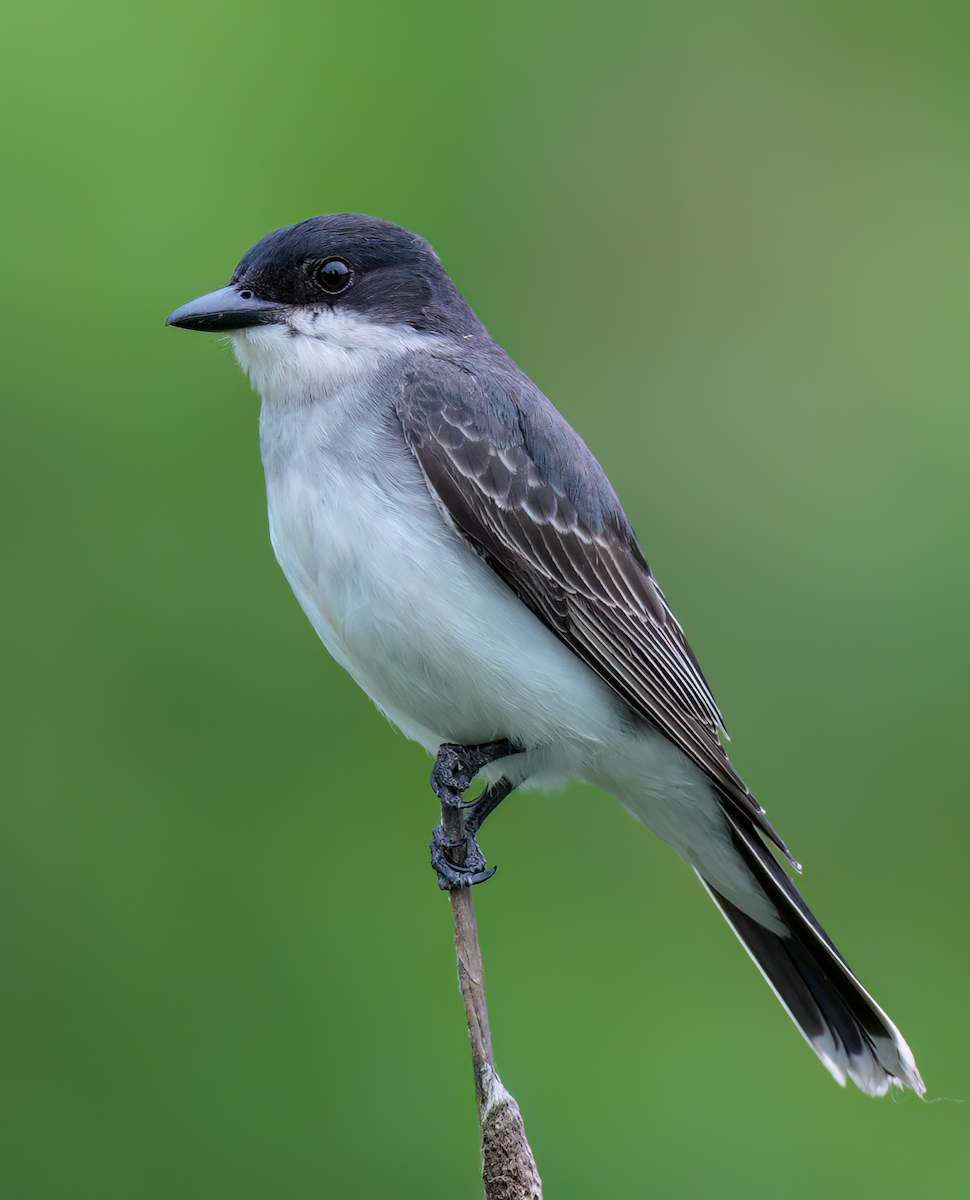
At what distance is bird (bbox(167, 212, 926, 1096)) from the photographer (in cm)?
277

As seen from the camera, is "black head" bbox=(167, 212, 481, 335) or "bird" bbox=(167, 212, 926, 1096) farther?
"black head" bbox=(167, 212, 481, 335)

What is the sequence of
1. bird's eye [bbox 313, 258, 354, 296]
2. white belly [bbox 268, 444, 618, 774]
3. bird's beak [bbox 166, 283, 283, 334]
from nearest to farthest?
1. white belly [bbox 268, 444, 618, 774]
2. bird's beak [bbox 166, 283, 283, 334]
3. bird's eye [bbox 313, 258, 354, 296]

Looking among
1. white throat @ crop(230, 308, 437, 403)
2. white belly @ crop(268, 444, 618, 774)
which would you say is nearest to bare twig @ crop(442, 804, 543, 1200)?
white belly @ crop(268, 444, 618, 774)

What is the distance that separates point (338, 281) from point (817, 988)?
1.93 meters

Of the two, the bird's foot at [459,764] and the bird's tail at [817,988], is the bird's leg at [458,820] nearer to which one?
the bird's foot at [459,764]

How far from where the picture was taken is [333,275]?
2996 mm

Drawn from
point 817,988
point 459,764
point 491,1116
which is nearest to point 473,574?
point 459,764

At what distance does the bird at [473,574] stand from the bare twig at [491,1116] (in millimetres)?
311

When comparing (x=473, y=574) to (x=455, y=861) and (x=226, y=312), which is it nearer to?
(x=455, y=861)

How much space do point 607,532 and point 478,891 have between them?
5.03 ft

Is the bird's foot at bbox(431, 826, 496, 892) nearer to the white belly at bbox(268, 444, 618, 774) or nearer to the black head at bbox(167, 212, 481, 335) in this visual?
the white belly at bbox(268, 444, 618, 774)

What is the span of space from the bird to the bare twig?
0.31m

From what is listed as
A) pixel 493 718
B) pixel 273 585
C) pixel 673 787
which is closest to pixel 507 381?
pixel 493 718

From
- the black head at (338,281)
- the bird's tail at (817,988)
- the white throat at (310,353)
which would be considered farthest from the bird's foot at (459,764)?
the black head at (338,281)
